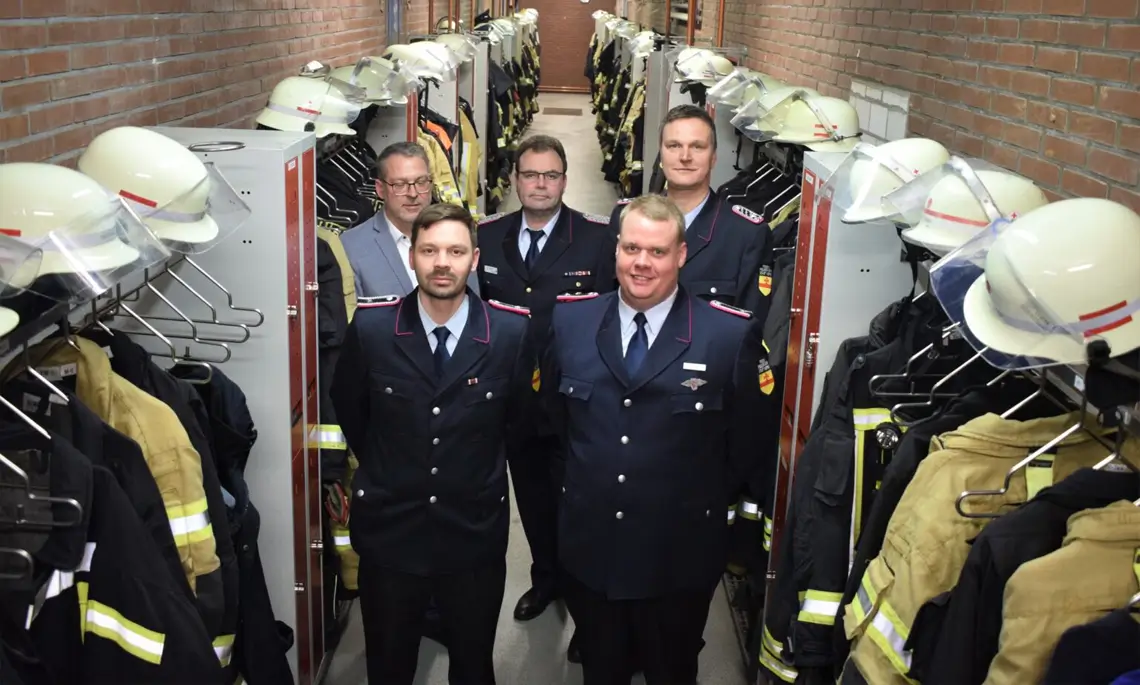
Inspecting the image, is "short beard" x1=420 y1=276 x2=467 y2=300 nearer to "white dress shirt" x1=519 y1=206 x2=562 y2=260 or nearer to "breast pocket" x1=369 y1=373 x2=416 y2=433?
"breast pocket" x1=369 y1=373 x2=416 y2=433

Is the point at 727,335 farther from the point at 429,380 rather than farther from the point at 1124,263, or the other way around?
the point at 1124,263

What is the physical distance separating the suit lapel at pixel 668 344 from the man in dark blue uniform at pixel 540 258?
2.87 ft

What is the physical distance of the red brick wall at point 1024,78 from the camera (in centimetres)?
266

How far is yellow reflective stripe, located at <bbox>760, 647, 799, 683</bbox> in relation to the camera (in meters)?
2.89

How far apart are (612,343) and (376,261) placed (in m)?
1.28

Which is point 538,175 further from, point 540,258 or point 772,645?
point 772,645

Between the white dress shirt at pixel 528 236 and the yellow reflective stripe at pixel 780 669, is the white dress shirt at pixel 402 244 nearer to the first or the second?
the white dress shirt at pixel 528 236

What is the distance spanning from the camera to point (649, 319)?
2836mm

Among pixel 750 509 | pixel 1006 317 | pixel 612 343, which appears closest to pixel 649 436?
pixel 612 343

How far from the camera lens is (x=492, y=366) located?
2.93 metres

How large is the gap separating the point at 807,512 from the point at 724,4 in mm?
7963

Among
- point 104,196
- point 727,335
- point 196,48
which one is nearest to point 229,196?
point 104,196

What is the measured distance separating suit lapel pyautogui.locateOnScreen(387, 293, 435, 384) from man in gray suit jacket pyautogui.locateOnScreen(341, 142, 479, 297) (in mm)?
793

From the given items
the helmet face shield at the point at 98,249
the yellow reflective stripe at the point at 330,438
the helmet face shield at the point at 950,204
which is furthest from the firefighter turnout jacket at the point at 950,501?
the yellow reflective stripe at the point at 330,438
